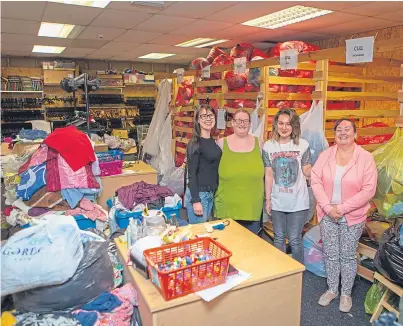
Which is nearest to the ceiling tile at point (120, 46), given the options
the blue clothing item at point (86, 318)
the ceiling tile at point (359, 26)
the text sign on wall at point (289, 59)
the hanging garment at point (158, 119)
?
the hanging garment at point (158, 119)

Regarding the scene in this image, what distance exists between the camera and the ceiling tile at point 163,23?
454cm

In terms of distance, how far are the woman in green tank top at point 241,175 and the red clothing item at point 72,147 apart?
1.13 m

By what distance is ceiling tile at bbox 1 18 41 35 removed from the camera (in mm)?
4680

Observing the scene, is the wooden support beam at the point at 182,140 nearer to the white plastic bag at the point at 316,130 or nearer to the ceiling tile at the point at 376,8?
the white plastic bag at the point at 316,130

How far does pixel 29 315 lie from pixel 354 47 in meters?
2.57

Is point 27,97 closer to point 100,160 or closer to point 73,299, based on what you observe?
point 100,160

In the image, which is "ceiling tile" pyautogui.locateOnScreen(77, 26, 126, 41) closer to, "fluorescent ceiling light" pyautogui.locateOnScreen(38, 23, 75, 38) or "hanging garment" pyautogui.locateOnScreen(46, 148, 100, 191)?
"fluorescent ceiling light" pyautogui.locateOnScreen(38, 23, 75, 38)

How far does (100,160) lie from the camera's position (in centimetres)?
354

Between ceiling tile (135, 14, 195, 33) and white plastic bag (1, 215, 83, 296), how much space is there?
3626 mm

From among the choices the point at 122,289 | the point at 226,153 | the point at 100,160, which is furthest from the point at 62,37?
the point at 122,289

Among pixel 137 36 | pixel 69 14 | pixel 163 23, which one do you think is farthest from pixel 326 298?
pixel 137 36

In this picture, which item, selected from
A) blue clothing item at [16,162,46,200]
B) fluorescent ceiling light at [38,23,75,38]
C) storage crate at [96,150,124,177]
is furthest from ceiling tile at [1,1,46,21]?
blue clothing item at [16,162,46,200]

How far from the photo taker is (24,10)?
4145 millimetres

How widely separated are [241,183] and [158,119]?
3.31 meters
